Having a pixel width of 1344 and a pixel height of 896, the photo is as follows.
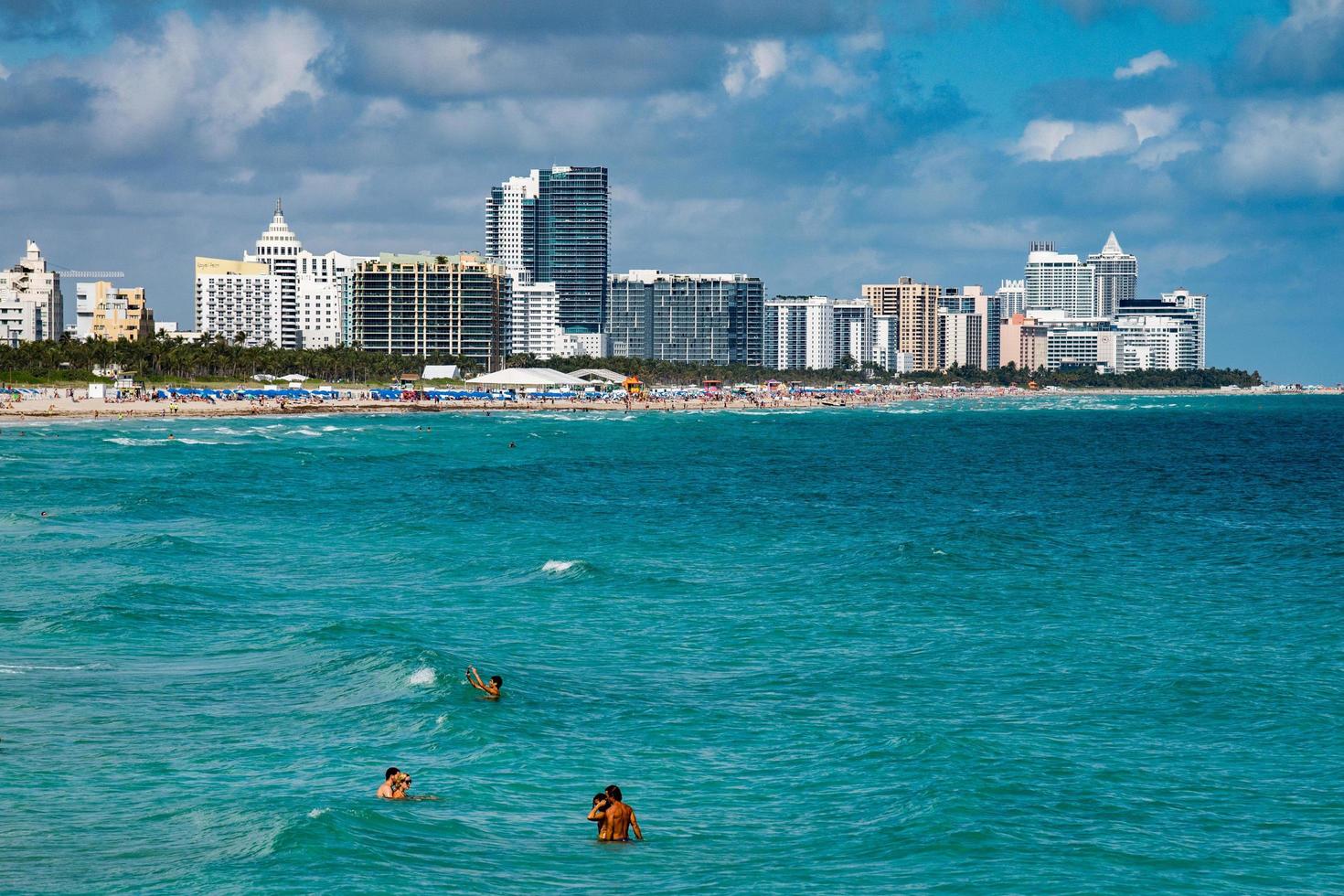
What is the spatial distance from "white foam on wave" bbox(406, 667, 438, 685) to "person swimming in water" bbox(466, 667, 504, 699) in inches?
34.0

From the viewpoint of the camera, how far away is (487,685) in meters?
32.9

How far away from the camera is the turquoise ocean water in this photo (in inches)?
907

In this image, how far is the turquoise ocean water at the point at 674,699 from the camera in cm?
2305

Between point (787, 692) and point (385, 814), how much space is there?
11659 millimetres

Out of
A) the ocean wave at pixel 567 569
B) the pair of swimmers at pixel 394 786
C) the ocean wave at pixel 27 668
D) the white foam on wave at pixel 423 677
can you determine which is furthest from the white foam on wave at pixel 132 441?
the pair of swimmers at pixel 394 786

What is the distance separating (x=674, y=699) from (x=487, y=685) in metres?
4.20

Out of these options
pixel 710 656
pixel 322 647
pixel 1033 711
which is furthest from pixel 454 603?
pixel 1033 711

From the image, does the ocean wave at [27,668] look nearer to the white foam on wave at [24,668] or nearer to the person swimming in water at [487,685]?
the white foam on wave at [24,668]

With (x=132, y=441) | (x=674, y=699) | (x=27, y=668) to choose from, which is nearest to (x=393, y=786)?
(x=674, y=699)

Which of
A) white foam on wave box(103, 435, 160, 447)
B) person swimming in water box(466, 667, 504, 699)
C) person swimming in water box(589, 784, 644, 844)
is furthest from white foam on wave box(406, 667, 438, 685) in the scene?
white foam on wave box(103, 435, 160, 447)

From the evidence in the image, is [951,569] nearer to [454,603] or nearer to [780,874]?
[454,603]

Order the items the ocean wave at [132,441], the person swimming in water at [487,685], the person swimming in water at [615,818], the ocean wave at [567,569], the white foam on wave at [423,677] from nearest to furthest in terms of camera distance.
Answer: the person swimming in water at [615,818], the person swimming in water at [487,685], the white foam on wave at [423,677], the ocean wave at [567,569], the ocean wave at [132,441]

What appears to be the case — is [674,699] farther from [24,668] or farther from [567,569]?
[567,569]

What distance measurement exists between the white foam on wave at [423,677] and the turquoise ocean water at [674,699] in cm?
7
